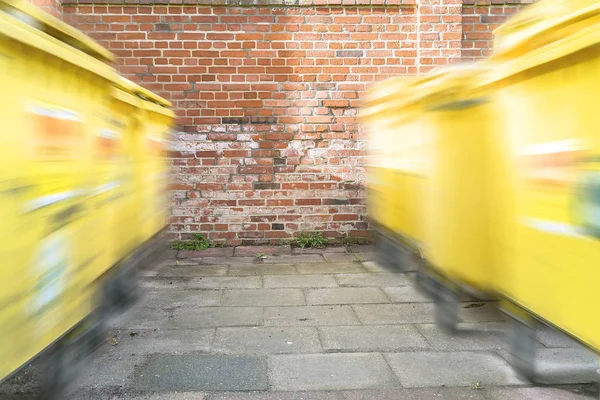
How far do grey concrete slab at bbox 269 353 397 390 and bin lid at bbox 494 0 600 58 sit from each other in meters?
1.82

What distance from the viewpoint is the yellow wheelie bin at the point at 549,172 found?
70.3 inches

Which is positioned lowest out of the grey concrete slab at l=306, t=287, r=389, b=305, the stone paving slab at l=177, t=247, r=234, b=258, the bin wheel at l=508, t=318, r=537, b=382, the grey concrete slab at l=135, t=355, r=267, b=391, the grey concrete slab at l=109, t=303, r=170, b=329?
the grey concrete slab at l=135, t=355, r=267, b=391

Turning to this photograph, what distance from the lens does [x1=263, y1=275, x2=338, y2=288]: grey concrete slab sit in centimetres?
458

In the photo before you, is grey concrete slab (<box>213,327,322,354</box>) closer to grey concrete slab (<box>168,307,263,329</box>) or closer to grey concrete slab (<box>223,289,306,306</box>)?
grey concrete slab (<box>168,307,263,329</box>)

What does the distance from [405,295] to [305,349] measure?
1.46m

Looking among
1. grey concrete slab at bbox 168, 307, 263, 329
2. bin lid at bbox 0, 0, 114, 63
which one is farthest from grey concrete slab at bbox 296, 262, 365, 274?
bin lid at bbox 0, 0, 114, 63

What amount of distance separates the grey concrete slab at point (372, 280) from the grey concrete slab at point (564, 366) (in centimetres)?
161

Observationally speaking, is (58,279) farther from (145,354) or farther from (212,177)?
(212,177)

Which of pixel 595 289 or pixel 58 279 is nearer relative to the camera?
pixel 595 289

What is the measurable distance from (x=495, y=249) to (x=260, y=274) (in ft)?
8.95

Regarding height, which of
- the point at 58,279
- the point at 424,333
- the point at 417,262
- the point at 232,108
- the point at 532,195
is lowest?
the point at 424,333

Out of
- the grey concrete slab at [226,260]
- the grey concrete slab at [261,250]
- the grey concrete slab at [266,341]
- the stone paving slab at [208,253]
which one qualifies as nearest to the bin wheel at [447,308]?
the grey concrete slab at [266,341]

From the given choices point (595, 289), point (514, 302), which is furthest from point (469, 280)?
point (595, 289)

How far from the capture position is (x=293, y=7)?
5793 mm
